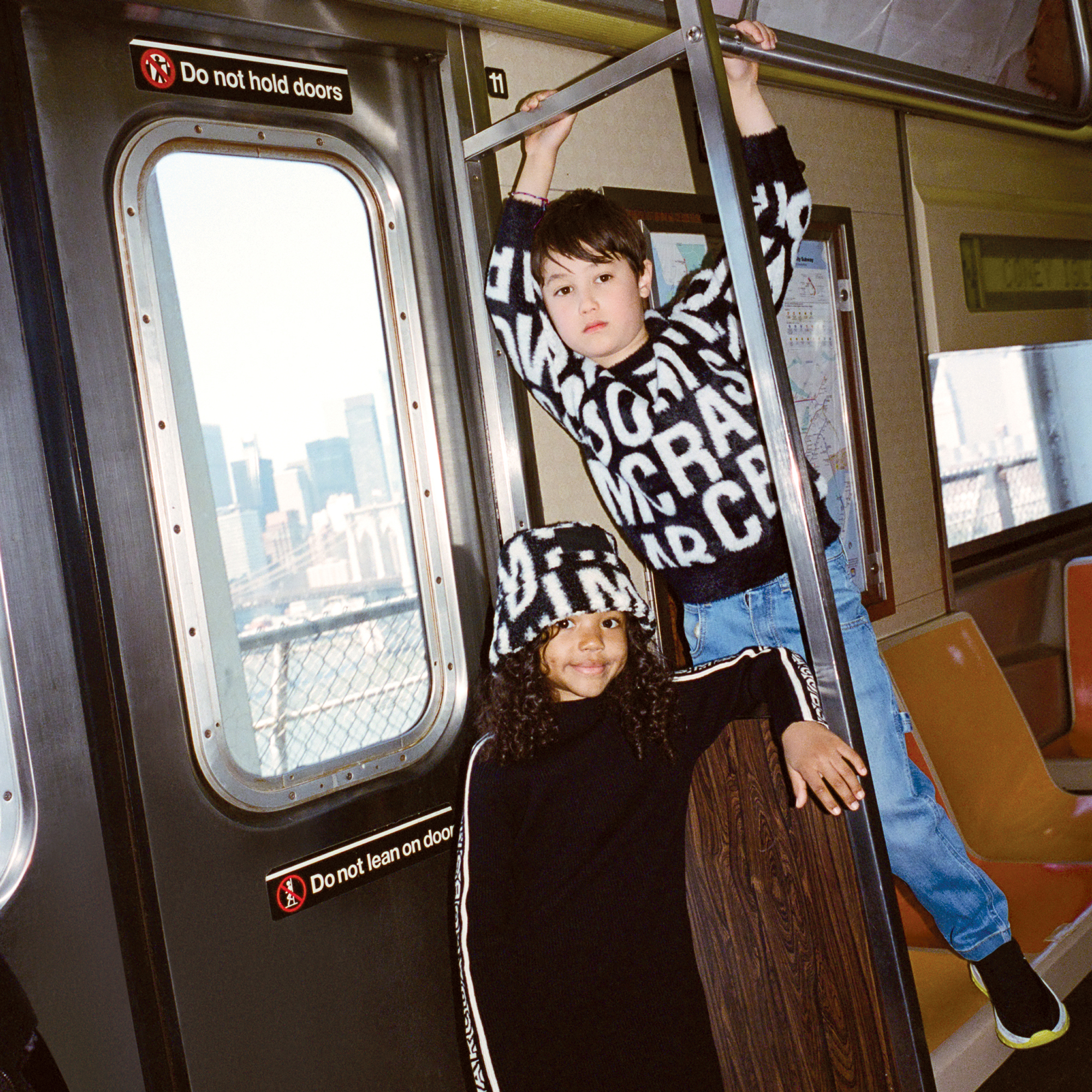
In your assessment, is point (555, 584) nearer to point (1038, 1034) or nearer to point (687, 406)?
point (687, 406)

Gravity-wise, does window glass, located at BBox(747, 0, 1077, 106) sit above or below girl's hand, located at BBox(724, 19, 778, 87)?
above

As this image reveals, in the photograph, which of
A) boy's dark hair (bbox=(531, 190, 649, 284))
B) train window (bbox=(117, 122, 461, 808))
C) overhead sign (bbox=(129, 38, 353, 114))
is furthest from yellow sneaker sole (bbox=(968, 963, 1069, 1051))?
overhead sign (bbox=(129, 38, 353, 114))

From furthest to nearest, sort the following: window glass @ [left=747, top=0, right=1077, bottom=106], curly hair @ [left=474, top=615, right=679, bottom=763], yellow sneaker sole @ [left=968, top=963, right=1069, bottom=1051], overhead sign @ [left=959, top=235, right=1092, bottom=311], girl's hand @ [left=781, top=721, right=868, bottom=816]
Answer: overhead sign @ [left=959, top=235, right=1092, bottom=311] → window glass @ [left=747, top=0, right=1077, bottom=106] → yellow sneaker sole @ [left=968, top=963, right=1069, bottom=1051] → curly hair @ [left=474, top=615, right=679, bottom=763] → girl's hand @ [left=781, top=721, right=868, bottom=816]

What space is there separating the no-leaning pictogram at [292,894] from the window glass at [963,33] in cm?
266

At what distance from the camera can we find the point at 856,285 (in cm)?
334

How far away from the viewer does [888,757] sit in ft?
6.92

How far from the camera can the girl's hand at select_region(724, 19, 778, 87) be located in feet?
6.21

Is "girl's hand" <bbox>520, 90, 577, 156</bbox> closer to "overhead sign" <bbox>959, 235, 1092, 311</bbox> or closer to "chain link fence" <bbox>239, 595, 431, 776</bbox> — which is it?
"chain link fence" <bbox>239, 595, 431, 776</bbox>

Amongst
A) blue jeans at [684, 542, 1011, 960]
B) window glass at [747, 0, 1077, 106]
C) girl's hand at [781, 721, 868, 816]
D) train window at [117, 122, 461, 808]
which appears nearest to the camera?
girl's hand at [781, 721, 868, 816]

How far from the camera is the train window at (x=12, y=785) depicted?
5.63 feet

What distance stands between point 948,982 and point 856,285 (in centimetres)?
212

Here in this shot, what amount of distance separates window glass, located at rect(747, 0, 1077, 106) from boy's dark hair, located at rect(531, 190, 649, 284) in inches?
54.4

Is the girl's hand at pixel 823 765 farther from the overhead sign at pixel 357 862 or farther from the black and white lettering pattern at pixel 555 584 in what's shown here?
the overhead sign at pixel 357 862

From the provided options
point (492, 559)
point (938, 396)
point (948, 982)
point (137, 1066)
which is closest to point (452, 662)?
point (492, 559)
